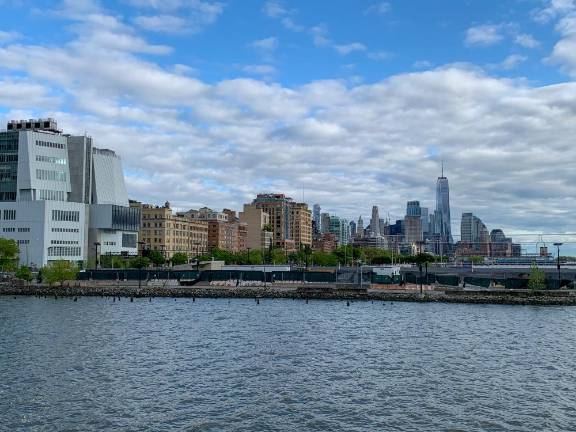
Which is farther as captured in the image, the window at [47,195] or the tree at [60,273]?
the window at [47,195]

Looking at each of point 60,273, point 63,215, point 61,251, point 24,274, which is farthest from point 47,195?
point 60,273

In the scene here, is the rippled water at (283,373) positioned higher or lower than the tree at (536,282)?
lower

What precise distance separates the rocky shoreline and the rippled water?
35.2m

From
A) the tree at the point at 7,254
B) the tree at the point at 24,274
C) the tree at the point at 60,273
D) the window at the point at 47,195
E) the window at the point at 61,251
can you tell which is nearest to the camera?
the tree at the point at 60,273

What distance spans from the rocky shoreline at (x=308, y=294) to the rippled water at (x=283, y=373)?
115 feet

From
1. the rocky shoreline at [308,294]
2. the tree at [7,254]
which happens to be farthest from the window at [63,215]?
the rocky shoreline at [308,294]

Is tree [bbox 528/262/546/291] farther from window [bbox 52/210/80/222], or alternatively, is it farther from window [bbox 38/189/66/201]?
window [bbox 38/189/66/201]

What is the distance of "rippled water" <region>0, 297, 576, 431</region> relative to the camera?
40.5 metres

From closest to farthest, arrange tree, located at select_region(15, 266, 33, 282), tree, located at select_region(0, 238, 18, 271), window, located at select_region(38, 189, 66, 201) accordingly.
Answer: tree, located at select_region(15, 266, 33, 282) → tree, located at select_region(0, 238, 18, 271) → window, located at select_region(38, 189, 66, 201)

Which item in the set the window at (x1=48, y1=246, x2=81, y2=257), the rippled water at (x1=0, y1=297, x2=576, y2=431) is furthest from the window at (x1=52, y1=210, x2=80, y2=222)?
the rippled water at (x1=0, y1=297, x2=576, y2=431)

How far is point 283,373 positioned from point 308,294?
89991 mm

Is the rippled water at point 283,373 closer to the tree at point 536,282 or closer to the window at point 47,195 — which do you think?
the tree at point 536,282

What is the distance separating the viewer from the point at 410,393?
156 feet

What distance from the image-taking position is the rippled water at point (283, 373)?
133ft
